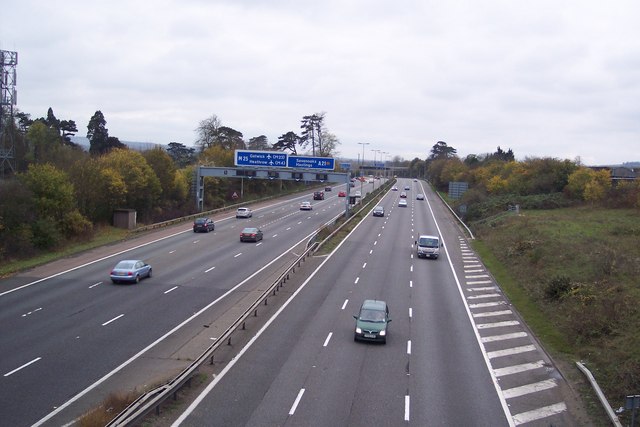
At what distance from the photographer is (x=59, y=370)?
755 inches

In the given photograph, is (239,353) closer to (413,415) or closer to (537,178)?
(413,415)

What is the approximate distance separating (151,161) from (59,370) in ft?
168

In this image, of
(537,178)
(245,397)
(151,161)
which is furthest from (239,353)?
(537,178)

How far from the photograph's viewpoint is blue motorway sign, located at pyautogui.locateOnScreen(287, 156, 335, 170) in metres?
75.9

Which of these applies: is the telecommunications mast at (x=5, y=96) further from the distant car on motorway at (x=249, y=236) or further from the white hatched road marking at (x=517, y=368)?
the white hatched road marking at (x=517, y=368)

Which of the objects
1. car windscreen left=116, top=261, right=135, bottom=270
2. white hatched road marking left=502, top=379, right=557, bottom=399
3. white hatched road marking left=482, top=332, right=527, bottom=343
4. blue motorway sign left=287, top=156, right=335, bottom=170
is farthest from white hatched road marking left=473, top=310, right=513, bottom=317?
blue motorway sign left=287, top=156, right=335, bottom=170

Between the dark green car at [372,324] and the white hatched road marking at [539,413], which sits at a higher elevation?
the dark green car at [372,324]

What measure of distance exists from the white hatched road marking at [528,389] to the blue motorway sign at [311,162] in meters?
57.7

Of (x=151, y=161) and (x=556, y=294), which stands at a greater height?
(x=151, y=161)

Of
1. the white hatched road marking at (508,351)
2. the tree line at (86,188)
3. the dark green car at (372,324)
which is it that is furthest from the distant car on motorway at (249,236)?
the dark green car at (372,324)

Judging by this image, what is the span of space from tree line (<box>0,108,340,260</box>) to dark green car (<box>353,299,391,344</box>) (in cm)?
2585

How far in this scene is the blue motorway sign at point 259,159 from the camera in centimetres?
7531

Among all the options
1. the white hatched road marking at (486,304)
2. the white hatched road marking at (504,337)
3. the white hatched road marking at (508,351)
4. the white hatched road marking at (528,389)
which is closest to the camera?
the white hatched road marking at (508,351)

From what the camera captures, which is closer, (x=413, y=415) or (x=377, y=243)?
(x=413, y=415)
